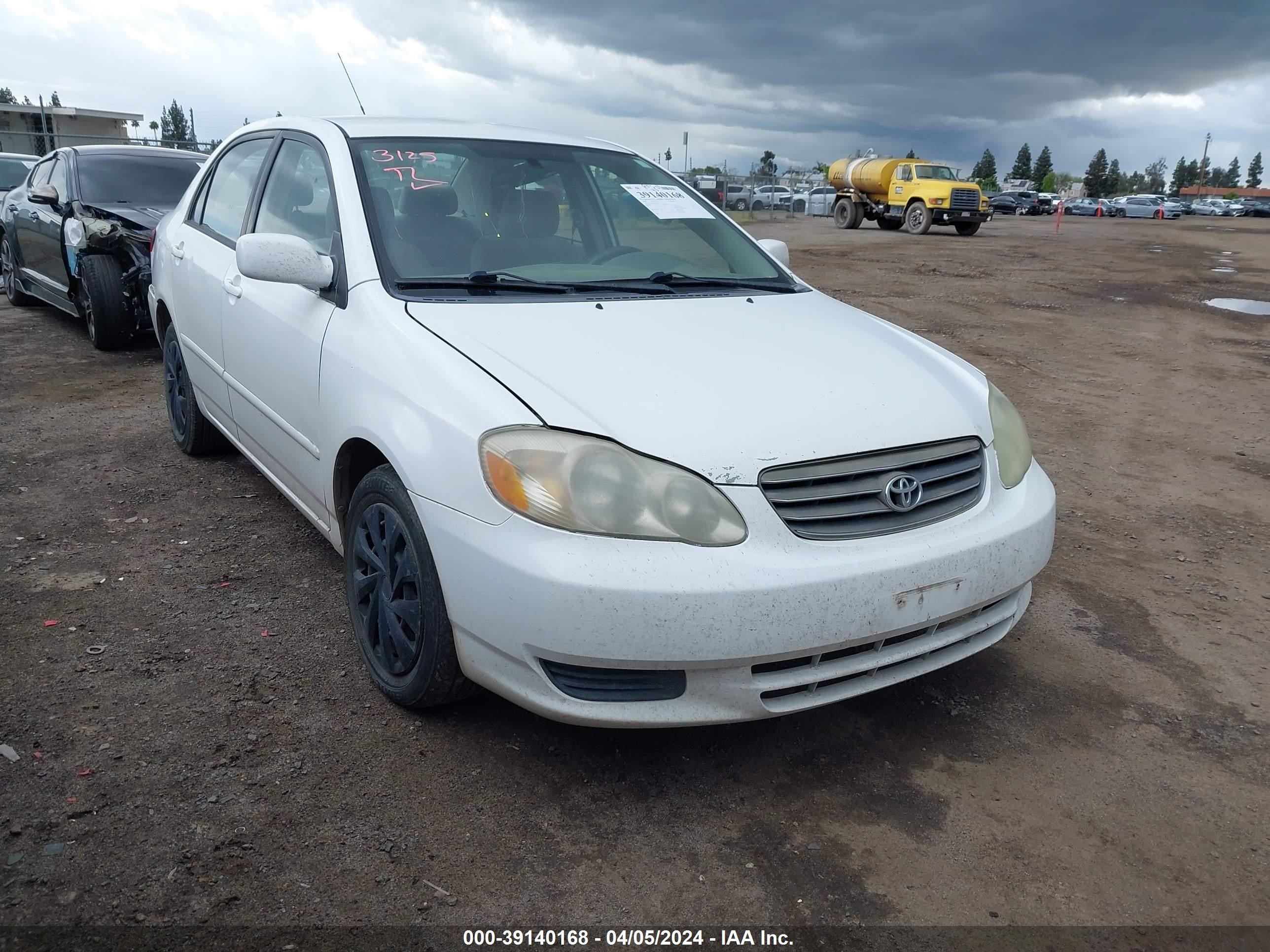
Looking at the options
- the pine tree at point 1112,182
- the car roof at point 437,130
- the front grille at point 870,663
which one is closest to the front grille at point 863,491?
the front grille at point 870,663

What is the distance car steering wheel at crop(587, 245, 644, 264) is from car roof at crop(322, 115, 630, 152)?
0.61 metres

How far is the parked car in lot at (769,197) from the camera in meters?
42.4

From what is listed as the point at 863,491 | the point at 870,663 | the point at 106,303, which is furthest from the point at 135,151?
the point at 870,663

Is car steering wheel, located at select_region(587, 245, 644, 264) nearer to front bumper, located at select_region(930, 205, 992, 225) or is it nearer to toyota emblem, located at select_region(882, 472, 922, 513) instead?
toyota emblem, located at select_region(882, 472, 922, 513)

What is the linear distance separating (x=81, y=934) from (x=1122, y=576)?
3.69 m

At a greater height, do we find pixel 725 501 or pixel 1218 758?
pixel 725 501

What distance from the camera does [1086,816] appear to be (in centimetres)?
241

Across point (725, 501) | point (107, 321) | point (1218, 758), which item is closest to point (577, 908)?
point (725, 501)

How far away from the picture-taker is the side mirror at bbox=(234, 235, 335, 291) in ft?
9.36

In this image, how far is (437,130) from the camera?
3590mm

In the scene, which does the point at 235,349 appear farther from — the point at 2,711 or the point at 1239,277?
the point at 1239,277

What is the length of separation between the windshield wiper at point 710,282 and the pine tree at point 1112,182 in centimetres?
12601

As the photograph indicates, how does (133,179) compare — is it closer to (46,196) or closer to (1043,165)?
(46,196)

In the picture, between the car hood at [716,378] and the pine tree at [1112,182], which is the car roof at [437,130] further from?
the pine tree at [1112,182]
